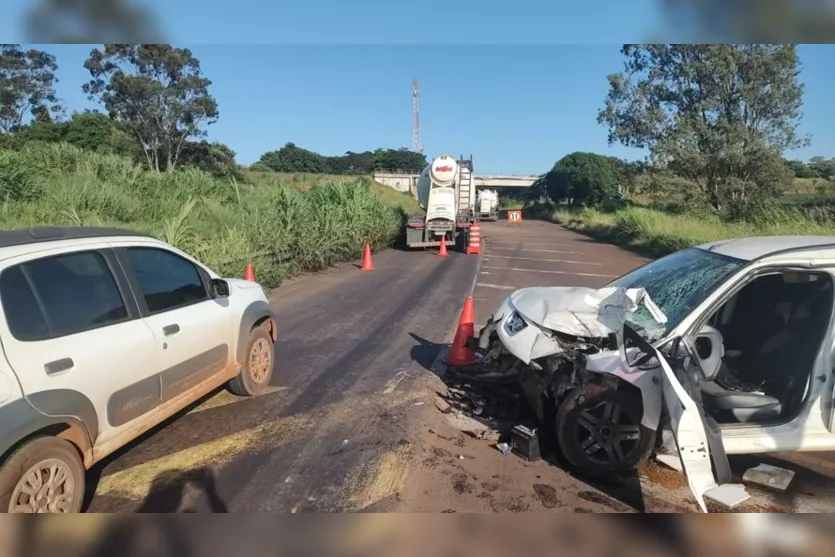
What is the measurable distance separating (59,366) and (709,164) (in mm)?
22052

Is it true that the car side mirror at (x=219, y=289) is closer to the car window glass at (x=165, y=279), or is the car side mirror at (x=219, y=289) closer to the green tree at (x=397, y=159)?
the car window glass at (x=165, y=279)

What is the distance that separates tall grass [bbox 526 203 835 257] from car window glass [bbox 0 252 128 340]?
8.12 metres

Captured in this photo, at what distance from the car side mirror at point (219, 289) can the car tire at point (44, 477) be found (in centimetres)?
191

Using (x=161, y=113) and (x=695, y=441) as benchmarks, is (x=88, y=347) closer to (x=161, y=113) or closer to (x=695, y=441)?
(x=695, y=441)

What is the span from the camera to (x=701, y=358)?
13.7ft

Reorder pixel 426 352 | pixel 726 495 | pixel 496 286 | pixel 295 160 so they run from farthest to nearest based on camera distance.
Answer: pixel 295 160 < pixel 496 286 < pixel 426 352 < pixel 726 495

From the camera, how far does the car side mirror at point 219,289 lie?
15.9 ft

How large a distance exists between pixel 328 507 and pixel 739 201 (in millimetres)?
19160

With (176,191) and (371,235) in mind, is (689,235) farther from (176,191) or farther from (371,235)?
(176,191)

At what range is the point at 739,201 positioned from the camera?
1878 centimetres

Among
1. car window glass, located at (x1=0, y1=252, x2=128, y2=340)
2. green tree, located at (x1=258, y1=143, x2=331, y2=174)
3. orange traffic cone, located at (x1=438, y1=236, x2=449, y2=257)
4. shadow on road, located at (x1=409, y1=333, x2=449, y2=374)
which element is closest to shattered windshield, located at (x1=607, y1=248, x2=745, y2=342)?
shadow on road, located at (x1=409, y1=333, x2=449, y2=374)

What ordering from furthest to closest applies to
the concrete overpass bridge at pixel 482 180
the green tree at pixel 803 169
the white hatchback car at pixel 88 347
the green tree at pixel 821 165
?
the concrete overpass bridge at pixel 482 180
the green tree at pixel 803 169
the green tree at pixel 821 165
the white hatchback car at pixel 88 347

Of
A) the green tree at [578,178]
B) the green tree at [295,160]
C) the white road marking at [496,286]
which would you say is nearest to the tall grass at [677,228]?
the white road marking at [496,286]

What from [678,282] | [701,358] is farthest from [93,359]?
[678,282]
